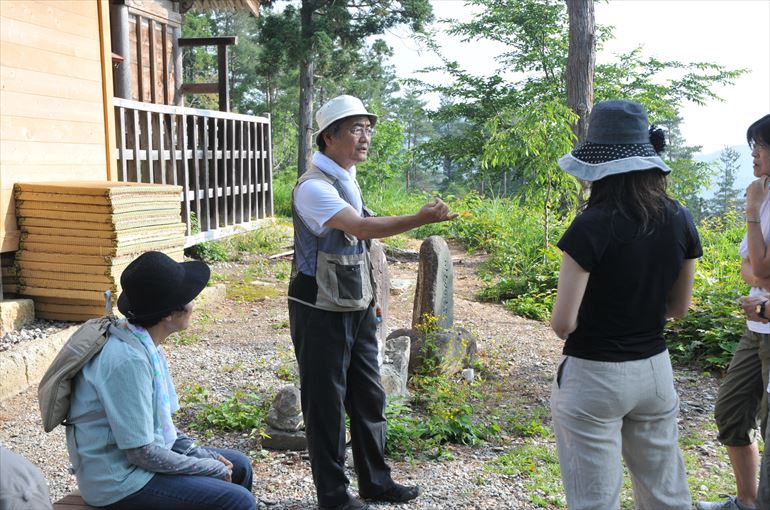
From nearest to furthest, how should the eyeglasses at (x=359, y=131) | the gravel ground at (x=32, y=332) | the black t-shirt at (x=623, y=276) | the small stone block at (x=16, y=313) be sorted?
the black t-shirt at (x=623, y=276)
the eyeglasses at (x=359, y=131)
the gravel ground at (x=32, y=332)
the small stone block at (x=16, y=313)

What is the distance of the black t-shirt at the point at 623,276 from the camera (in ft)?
7.55

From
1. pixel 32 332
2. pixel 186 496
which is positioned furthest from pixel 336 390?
pixel 32 332

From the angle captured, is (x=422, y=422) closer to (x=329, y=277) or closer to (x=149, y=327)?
(x=329, y=277)

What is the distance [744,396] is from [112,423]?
109 inches

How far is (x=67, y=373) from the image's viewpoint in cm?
256

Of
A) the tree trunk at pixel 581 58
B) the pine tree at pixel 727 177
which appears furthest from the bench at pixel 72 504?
the pine tree at pixel 727 177

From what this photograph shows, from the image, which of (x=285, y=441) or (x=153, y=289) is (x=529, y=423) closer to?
(x=285, y=441)

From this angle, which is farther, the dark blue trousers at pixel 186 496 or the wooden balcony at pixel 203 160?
the wooden balcony at pixel 203 160

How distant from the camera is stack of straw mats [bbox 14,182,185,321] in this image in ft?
21.9

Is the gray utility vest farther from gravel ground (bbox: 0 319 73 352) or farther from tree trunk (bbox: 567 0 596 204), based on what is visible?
tree trunk (bbox: 567 0 596 204)

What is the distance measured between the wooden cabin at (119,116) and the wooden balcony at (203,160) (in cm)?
2

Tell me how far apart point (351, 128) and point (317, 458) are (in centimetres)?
162

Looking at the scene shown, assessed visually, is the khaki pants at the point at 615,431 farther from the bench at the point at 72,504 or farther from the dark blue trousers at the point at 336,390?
the bench at the point at 72,504

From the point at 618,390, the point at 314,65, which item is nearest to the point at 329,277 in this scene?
the point at 618,390
